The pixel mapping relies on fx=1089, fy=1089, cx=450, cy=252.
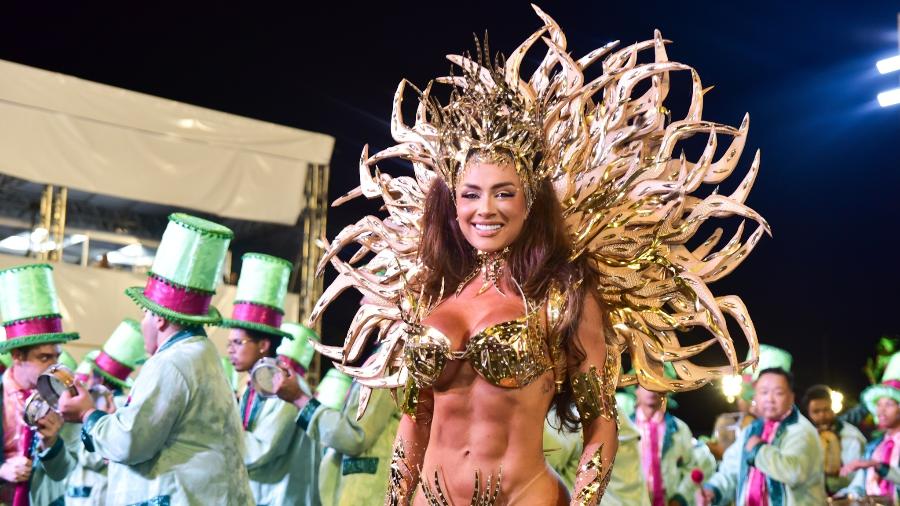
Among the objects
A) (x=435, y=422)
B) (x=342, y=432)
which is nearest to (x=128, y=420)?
(x=342, y=432)

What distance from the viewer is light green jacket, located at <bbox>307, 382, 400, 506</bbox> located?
20.7 ft

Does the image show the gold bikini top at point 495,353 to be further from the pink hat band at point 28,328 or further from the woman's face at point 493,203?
the pink hat band at point 28,328

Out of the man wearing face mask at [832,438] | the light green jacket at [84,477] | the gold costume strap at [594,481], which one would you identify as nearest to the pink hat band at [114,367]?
the light green jacket at [84,477]

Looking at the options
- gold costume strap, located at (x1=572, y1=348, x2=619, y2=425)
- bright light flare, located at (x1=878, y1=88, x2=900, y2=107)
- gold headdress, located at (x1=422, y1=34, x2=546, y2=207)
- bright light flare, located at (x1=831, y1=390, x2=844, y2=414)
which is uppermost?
bright light flare, located at (x1=878, y1=88, x2=900, y2=107)

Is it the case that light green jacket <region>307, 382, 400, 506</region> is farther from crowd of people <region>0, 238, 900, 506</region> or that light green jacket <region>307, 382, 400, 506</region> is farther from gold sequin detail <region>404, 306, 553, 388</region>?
gold sequin detail <region>404, 306, 553, 388</region>

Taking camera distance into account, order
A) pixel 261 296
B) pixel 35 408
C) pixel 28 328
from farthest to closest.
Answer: pixel 261 296 → pixel 28 328 → pixel 35 408

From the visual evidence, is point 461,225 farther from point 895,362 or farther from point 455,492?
point 895,362

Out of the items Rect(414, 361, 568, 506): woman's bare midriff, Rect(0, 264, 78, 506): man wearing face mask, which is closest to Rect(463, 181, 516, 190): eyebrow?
Rect(414, 361, 568, 506): woman's bare midriff

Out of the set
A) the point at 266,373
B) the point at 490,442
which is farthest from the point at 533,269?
the point at 266,373

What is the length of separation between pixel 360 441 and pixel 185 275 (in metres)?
1.68

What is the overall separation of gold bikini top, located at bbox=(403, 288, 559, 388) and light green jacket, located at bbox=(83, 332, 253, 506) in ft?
7.29

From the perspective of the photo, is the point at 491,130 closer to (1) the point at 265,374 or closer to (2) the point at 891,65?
(1) the point at 265,374

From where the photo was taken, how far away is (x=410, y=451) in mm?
3178

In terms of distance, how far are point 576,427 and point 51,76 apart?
354 inches
